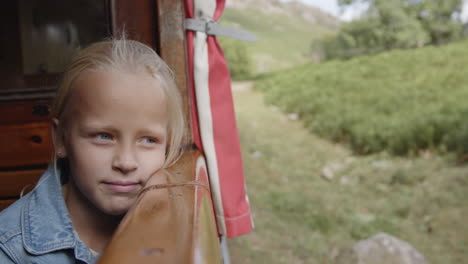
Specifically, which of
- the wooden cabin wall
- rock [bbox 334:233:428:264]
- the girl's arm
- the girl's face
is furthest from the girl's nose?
rock [bbox 334:233:428:264]

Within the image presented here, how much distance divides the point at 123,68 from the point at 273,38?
21.0 metres

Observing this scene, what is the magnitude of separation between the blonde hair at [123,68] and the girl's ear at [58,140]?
12 millimetres

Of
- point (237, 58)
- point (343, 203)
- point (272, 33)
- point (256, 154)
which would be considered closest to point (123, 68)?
point (343, 203)

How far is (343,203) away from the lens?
486 cm

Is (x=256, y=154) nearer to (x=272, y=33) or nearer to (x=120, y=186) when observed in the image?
(x=120, y=186)

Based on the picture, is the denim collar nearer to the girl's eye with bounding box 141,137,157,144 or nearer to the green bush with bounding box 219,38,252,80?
the girl's eye with bounding box 141,137,157,144

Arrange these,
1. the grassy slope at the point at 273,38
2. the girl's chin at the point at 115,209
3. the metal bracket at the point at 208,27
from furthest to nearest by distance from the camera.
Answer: the grassy slope at the point at 273,38 < the metal bracket at the point at 208,27 < the girl's chin at the point at 115,209

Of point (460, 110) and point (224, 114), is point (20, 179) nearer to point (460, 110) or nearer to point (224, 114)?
point (224, 114)

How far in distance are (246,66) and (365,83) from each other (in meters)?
7.65

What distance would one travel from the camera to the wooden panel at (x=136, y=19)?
1.44 m

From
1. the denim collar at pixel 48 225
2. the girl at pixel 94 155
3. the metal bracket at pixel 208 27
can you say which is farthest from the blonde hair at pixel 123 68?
the metal bracket at pixel 208 27

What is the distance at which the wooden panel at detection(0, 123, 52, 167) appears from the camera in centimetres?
190

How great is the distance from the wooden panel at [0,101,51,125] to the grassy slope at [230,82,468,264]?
2233 millimetres

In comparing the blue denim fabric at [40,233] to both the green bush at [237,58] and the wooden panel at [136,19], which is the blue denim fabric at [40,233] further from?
the green bush at [237,58]
